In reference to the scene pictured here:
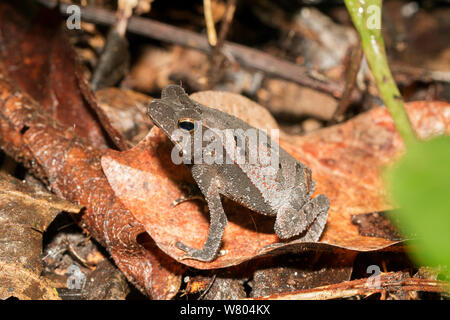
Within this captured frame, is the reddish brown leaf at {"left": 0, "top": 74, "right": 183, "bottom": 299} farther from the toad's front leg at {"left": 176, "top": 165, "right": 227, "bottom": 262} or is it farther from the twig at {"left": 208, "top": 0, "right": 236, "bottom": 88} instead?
the twig at {"left": 208, "top": 0, "right": 236, "bottom": 88}

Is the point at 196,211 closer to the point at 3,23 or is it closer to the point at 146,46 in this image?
the point at 3,23

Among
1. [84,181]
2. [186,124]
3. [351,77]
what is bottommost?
[84,181]

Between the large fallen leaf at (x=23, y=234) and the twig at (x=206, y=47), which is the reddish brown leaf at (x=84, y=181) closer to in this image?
the large fallen leaf at (x=23, y=234)

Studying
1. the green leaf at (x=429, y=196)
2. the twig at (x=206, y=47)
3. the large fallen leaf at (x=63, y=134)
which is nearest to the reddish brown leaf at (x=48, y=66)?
the large fallen leaf at (x=63, y=134)

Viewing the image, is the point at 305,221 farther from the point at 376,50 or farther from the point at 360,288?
the point at 376,50

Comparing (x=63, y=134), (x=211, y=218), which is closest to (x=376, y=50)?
(x=211, y=218)
